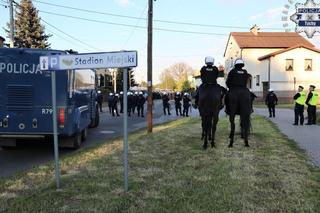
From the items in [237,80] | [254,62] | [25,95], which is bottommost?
[25,95]

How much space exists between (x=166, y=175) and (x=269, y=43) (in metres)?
66.7

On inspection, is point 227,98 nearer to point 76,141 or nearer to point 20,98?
point 76,141

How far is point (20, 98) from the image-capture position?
1336cm

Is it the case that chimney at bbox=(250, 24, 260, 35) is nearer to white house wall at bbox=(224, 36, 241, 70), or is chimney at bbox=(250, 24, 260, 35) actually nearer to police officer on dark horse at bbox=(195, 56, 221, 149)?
white house wall at bbox=(224, 36, 241, 70)

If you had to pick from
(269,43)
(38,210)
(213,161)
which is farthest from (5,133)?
(269,43)

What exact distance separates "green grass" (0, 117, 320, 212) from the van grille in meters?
2.82

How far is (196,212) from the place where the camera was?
20.2 feet

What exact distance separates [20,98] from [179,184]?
7.12 meters

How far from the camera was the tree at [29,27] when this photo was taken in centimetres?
5219

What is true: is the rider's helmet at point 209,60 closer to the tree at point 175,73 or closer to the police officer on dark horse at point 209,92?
the police officer on dark horse at point 209,92

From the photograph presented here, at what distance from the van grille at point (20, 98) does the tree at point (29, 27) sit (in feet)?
131

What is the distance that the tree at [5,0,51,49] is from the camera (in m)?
52.2

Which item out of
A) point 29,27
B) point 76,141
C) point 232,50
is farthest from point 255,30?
point 76,141

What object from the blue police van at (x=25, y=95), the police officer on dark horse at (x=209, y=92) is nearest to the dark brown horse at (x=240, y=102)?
the police officer on dark horse at (x=209, y=92)
